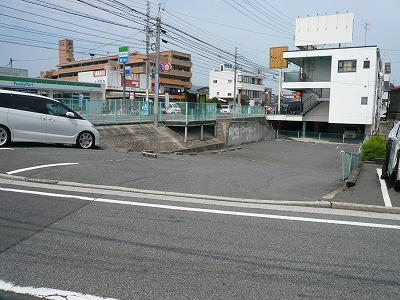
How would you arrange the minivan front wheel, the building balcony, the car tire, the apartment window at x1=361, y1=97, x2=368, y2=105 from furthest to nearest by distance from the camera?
the building balcony < the apartment window at x1=361, y1=97, x2=368, y2=105 < the minivan front wheel < the car tire

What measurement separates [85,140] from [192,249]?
10033 millimetres

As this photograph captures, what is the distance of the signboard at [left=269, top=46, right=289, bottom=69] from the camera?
45.0m

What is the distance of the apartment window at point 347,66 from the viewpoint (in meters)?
36.5

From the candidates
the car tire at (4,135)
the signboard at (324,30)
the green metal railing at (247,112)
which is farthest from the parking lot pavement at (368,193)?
the signboard at (324,30)

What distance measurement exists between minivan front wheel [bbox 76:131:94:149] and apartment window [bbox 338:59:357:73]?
3159 centimetres

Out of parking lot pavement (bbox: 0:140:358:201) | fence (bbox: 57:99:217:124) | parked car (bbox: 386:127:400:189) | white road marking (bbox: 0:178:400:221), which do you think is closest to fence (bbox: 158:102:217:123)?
fence (bbox: 57:99:217:124)

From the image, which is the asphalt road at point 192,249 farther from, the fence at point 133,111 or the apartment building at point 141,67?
the apartment building at point 141,67

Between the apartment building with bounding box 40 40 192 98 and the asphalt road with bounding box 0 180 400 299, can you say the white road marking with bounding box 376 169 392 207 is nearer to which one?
the asphalt road with bounding box 0 180 400 299

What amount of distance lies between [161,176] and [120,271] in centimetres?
515

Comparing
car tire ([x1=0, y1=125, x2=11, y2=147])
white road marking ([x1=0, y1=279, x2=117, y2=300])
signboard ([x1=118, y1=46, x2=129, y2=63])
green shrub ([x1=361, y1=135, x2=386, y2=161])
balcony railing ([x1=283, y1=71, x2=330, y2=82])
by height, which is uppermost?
signboard ([x1=118, y1=46, x2=129, y2=63])

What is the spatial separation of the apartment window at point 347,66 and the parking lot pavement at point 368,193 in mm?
30172

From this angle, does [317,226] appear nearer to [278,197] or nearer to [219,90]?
[278,197]

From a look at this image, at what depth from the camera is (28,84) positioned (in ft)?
124

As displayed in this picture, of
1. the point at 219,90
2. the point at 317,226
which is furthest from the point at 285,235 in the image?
the point at 219,90
